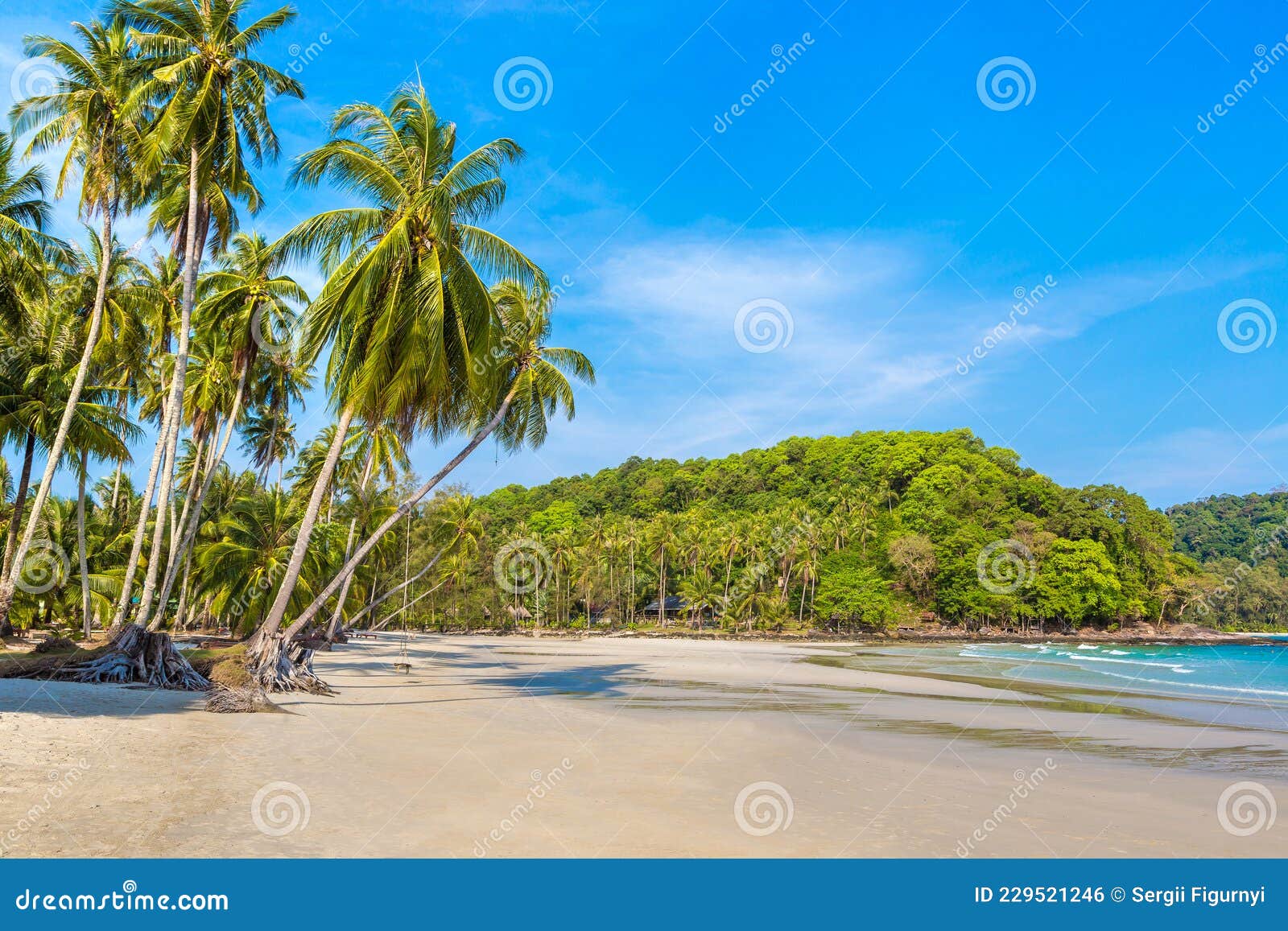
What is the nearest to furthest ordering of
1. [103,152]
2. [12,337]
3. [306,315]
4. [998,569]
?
[306,315], [103,152], [12,337], [998,569]

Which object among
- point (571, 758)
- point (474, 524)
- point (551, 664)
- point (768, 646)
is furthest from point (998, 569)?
point (571, 758)

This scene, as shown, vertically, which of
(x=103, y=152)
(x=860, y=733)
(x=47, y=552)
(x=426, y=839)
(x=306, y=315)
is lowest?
(x=860, y=733)

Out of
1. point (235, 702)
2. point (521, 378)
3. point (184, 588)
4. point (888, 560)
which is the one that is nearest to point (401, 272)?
point (521, 378)

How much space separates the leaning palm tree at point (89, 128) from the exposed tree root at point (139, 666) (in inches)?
219

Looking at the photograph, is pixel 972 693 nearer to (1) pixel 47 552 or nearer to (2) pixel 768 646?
(2) pixel 768 646

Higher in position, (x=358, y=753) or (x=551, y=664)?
(x=358, y=753)

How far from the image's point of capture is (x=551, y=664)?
30.7 m

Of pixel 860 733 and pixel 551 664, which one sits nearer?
pixel 860 733

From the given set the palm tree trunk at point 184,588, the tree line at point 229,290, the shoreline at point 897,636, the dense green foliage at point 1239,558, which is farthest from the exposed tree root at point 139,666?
the dense green foliage at point 1239,558

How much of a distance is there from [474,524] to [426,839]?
151 ft

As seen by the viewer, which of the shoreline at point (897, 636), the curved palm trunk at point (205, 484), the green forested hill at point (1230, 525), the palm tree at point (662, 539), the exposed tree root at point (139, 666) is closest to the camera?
the exposed tree root at point (139, 666)

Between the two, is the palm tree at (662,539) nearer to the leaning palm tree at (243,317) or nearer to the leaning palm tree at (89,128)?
the leaning palm tree at (243,317)

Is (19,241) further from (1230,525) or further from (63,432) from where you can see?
(1230,525)

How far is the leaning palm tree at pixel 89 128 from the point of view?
17.6 metres
